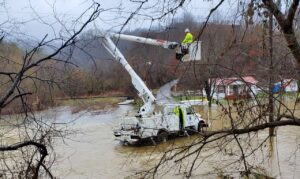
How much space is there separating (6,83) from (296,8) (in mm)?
3368

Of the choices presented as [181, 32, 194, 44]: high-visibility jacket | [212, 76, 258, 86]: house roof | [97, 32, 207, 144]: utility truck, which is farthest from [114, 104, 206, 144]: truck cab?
[212, 76, 258, 86]: house roof

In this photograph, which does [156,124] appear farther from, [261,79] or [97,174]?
[261,79]

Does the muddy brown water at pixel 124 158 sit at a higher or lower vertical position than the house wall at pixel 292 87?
lower

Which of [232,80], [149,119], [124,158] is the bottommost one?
[124,158]

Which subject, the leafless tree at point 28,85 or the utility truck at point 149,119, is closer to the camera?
the leafless tree at point 28,85

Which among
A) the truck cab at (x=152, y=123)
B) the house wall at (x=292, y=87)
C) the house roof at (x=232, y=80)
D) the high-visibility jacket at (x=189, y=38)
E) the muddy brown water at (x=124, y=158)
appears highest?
the high-visibility jacket at (x=189, y=38)

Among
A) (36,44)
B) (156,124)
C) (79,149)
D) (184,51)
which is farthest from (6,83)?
(79,149)

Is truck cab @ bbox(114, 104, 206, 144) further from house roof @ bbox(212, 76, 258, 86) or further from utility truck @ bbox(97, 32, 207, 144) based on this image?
house roof @ bbox(212, 76, 258, 86)

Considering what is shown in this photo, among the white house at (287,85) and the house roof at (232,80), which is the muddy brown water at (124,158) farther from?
the white house at (287,85)

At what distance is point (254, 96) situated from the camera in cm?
565

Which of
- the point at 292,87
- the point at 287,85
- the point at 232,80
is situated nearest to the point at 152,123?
the point at 232,80

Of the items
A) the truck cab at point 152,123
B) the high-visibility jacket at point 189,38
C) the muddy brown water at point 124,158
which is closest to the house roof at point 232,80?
the high-visibility jacket at point 189,38

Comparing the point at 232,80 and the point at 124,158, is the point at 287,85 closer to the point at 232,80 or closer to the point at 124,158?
the point at 232,80

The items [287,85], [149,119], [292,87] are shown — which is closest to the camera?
[287,85]
